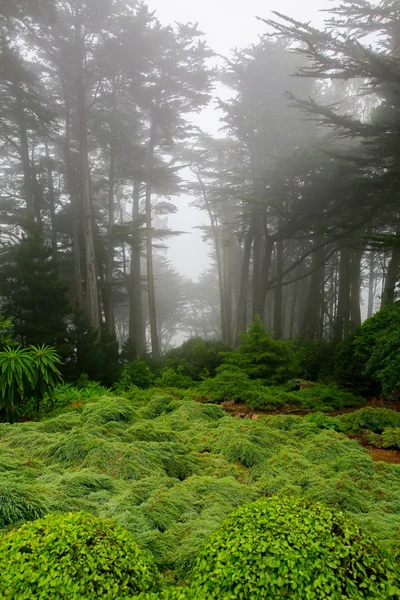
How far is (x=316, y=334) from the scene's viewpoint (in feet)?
65.7

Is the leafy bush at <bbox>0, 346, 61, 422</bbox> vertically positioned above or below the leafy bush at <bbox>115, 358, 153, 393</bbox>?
above

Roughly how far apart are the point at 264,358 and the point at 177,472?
5.86 m

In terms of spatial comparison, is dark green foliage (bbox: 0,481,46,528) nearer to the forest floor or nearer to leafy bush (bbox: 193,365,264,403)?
the forest floor

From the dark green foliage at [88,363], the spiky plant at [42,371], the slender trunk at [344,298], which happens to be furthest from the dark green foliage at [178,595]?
the slender trunk at [344,298]

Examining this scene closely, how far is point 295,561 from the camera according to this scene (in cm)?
178

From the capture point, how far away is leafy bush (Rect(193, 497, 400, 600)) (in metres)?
1.72

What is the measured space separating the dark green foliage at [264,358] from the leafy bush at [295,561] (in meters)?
7.39

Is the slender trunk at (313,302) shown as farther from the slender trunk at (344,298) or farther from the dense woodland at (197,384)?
the slender trunk at (344,298)

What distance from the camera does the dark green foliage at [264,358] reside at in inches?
373

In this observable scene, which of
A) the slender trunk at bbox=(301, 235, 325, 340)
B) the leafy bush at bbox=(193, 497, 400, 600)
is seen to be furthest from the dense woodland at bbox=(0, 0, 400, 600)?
the slender trunk at bbox=(301, 235, 325, 340)

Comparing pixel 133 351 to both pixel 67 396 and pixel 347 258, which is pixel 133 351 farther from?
pixel 347 258

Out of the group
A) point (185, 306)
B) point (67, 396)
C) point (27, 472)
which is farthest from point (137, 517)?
point (185, 306)

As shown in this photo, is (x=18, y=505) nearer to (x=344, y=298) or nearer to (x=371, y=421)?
(x=371, y=421)

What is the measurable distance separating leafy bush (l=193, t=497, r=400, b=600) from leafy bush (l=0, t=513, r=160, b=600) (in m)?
0.34
